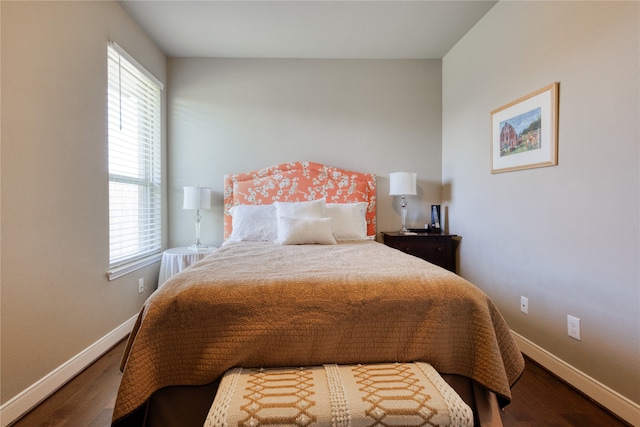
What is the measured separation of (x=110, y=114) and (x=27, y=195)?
106 cm

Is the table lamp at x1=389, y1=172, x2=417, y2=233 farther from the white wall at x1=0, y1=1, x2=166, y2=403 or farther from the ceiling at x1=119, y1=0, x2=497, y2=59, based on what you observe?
the white wall at x1=0, y1=1, x2=166, y2=403

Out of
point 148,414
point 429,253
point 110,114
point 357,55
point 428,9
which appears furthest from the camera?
point 357,55

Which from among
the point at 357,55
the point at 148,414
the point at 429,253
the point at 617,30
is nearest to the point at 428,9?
the point at 357,55

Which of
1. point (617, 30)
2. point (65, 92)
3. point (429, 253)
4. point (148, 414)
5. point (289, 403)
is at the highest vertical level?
point (617, 30)

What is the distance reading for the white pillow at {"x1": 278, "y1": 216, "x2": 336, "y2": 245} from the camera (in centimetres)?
267

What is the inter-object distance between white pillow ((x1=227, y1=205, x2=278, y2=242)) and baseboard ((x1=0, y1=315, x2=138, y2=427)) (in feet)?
4.13

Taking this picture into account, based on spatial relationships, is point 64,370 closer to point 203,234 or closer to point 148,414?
point 148,414

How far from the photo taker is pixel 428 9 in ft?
8.63

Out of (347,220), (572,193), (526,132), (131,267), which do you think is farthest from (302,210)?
(572,193)

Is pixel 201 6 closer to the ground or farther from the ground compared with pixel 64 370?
farther from the ground

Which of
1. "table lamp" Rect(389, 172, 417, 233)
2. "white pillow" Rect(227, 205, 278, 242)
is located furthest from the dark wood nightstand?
"white pillow" Rect(227, 205, 278, 242)

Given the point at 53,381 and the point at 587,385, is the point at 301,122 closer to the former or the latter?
the point at 53,381

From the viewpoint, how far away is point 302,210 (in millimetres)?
2934

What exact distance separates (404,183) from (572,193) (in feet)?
4.90
